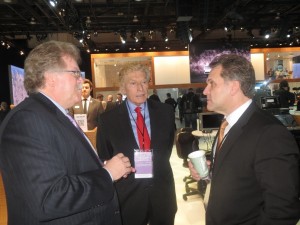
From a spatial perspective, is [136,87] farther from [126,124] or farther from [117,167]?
[117,167]

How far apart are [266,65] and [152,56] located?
555 centimetres

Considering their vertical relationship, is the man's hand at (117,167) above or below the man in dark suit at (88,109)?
below

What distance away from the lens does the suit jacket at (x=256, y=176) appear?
121 cm

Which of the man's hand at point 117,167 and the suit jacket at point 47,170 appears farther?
the man's hand at point 117,167

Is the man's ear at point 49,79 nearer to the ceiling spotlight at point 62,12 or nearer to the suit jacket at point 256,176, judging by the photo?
the suit jacket at point 256,176

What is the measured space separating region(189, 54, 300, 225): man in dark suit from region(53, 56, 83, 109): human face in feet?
2.63

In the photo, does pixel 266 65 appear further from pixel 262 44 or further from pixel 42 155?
pixel 42 155

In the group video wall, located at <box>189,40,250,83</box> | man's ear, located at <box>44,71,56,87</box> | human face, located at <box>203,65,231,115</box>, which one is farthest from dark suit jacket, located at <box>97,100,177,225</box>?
video wall, located at <box>189,40,250,83</box>

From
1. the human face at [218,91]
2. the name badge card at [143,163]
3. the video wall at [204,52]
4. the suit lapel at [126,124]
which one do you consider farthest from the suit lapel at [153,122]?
the video wall at [204,52]

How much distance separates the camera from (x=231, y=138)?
4.69 ft

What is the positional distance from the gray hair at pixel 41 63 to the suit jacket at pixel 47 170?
67mm

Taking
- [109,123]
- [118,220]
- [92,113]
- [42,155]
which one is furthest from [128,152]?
[92,113]

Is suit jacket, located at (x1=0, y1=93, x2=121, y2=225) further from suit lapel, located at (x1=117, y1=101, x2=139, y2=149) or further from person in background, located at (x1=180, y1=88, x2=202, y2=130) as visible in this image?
person in background, located at (x1=180, y1=88, x2=202, y2=130)

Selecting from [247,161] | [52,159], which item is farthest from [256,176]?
[52,159]
